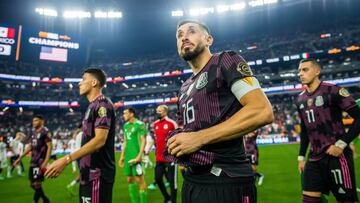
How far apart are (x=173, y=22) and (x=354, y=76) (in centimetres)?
3328

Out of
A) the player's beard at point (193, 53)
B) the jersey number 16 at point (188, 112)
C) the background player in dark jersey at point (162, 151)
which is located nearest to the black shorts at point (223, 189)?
the jersey number 16 at point (188, 112)

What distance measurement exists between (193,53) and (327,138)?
107 inches

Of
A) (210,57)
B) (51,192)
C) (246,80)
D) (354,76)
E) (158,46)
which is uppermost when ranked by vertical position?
(158,46)

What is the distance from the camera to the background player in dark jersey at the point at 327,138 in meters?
3.58

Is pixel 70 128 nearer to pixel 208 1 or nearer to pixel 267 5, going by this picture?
pixel 208 1

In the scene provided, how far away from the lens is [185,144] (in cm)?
178

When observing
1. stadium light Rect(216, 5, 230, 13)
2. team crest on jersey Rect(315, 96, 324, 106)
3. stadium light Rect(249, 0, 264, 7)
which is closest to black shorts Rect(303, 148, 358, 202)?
team crest on jersey Rect(315, 96, 324, 106)

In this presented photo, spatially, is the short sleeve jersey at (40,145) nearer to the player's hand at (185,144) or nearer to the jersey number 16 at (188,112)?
the jersey number 16 at (188,112)

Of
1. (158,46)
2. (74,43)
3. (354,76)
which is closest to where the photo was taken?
(74,43)

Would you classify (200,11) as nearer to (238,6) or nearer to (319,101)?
(238,6)

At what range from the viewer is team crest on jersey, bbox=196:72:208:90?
210 cm

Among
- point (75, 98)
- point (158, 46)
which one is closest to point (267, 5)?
point (158, 46)

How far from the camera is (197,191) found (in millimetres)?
2039

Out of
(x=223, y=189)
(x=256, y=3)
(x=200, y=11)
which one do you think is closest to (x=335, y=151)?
(x=223, y=189)
